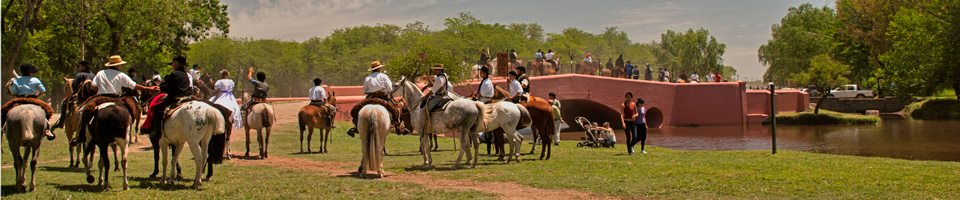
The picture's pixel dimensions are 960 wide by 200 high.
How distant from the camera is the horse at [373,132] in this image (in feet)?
47.1

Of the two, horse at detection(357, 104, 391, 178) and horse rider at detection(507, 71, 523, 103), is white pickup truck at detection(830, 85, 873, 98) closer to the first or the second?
horse rider at detection(507, 71, 523, 103)

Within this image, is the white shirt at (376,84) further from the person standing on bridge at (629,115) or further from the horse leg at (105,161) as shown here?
the person standing on bridge at (629,115)

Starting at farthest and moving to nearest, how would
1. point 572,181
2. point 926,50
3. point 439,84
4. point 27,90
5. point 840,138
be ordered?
point 926,50 < point 840,138 < point 439,84 < point 572,181 < point 27,90

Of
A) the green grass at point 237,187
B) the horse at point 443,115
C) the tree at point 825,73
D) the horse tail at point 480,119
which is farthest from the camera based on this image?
the tree at point 825,73

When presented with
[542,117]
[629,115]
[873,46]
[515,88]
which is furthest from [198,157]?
[873,46]

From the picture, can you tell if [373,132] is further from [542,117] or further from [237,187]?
[542,117]

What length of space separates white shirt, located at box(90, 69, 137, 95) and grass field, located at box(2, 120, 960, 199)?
1.34m

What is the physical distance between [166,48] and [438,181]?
3828cm

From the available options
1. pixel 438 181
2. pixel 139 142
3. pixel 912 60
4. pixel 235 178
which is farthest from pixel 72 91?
pixel 912 60

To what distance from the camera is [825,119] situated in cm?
6044

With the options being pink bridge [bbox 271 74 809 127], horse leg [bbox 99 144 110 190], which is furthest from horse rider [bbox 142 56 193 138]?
pink bridge [bbox 271 74 809 127]

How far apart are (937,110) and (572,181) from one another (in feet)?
188

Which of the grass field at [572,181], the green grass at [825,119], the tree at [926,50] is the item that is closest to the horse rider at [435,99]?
the grass field at [572,181]

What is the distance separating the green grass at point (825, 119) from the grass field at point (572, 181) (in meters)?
43.2
